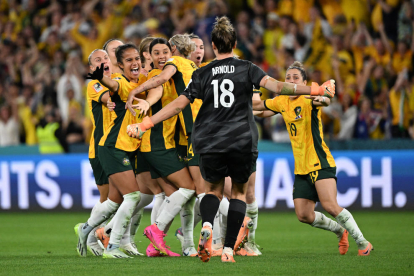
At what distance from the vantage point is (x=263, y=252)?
7.06 m

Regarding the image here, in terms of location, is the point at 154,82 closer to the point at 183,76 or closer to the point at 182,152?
the point at 183,76

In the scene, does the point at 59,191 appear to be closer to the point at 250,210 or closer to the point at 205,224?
the point at 250,210

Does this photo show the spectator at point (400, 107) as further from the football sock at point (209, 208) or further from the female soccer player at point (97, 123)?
the football sock at point (209, 208)

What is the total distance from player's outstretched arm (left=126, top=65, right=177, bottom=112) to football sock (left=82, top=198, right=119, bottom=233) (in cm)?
121

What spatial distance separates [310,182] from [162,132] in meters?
1.68

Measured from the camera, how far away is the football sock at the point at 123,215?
6535 millimetres

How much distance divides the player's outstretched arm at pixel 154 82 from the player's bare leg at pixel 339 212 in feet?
6.30

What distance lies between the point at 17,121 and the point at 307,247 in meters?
9.20

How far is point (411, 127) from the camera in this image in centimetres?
1220

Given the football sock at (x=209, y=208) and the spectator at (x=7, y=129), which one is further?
the spectator at (x=7, y=129)

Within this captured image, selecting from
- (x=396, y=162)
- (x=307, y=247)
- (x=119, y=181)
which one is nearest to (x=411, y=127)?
(x=396, y=162)

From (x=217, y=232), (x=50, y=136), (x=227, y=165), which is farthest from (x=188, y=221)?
(x=50, y=136)

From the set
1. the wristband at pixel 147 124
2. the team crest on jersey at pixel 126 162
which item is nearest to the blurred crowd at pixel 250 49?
the team crest on jersey at pixel 126 162

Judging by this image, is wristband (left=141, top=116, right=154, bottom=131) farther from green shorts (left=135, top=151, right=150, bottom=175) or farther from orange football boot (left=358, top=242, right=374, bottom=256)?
orange football boot (left=358, top=242, right=374, bottom=256)
